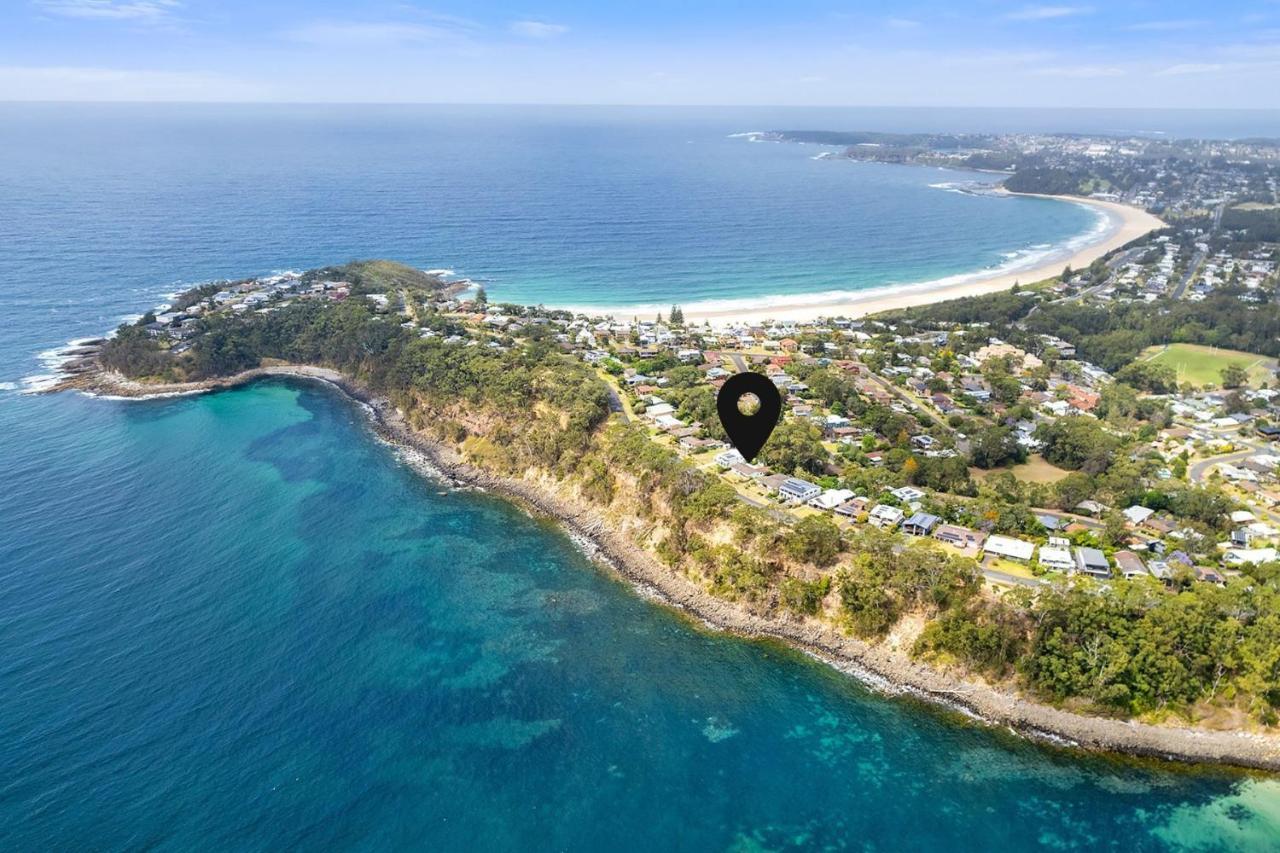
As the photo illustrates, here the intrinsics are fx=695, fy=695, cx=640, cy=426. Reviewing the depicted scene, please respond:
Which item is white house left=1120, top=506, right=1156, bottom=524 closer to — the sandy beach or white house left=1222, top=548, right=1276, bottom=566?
white house left=1222, top=548, right=1276, bottom=566

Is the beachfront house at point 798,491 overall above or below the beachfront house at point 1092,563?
above

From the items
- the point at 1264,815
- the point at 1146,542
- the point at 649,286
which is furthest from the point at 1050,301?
the point at 1264,815

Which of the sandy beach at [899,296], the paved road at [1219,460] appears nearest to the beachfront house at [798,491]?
the paved road at [1219,460]

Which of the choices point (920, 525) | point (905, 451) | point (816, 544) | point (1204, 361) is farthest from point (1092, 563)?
point (1204, 361)

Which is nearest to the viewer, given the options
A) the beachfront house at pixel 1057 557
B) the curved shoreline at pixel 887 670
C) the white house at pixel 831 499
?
the curved shoreline at pixel 887 670

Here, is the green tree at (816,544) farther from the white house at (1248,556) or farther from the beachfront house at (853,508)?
the white house at (1248,556)

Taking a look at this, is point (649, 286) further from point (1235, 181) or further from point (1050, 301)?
point (1235, 181)

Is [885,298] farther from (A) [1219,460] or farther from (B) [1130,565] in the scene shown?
(B) [1130,565]

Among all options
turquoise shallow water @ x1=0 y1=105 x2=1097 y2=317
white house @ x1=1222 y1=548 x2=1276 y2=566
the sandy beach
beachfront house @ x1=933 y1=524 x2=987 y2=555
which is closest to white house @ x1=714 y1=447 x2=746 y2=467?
beachfront house @ x1=933 y1=524 x2=987 y2=555
